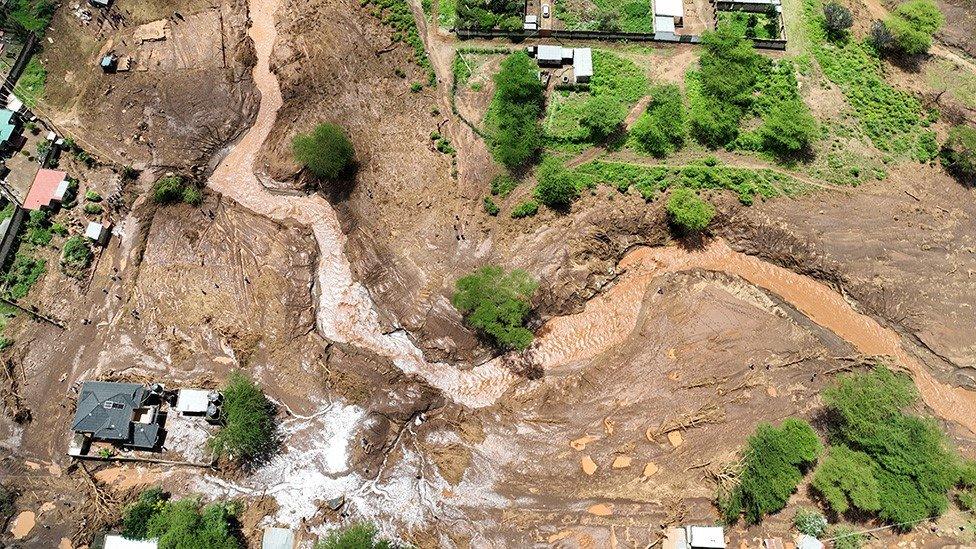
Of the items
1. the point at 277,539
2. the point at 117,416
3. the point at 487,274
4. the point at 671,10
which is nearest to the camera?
the point at 277,539

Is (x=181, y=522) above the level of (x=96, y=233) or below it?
below

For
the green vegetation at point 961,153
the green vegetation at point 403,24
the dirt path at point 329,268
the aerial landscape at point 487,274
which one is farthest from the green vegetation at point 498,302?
the green vegetation at point 961,153

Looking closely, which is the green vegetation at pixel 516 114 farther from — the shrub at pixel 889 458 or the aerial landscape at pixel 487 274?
the shrub at pixel 889 458

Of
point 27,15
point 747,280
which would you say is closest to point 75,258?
point 27,15

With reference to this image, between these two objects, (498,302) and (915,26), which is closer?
(498,302)

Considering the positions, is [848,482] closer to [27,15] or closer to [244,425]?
[244,425]

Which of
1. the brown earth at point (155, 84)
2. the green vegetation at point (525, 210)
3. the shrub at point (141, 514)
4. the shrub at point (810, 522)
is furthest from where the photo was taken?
the brown earth at point (155, 84)
